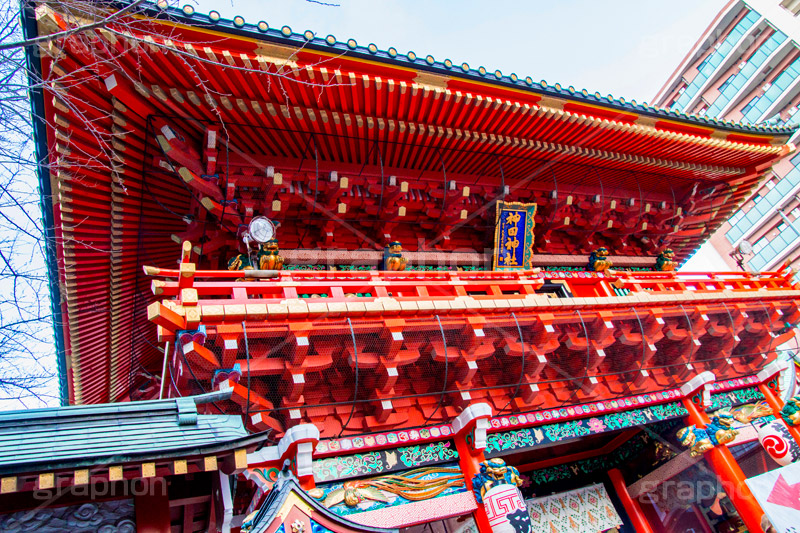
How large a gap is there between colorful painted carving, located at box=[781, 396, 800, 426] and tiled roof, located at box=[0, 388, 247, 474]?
10202 millimetres

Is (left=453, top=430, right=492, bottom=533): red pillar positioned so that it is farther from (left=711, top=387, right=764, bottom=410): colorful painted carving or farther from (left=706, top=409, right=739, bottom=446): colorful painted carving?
(left=711, top=387, right=764, bottom=410): colorful painted carving

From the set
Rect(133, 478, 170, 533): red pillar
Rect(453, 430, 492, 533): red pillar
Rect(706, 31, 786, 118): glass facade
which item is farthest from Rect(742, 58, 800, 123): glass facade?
Rect(133, 478, 170, 533): red pillar

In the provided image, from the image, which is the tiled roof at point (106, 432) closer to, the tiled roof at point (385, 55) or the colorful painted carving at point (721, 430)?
the tiled roof at point (385, 55)

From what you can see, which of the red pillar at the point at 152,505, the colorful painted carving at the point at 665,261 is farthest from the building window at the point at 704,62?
the red pillar at the point at 152,505

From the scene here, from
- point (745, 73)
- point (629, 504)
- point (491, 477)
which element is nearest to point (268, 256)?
point (491, 477)

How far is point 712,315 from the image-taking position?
9.86 m

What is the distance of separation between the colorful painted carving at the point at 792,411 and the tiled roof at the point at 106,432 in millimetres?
10202

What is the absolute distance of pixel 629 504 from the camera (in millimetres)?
9750

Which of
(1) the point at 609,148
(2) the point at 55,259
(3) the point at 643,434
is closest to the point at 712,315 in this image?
(3) the point at 643,434

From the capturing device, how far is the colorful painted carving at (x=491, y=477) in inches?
249

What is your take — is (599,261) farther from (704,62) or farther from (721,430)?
(704,62)

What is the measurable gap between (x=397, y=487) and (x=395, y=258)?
431 centimetres

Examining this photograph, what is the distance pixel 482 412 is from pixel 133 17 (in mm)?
6717

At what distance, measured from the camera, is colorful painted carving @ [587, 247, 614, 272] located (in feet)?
39.3
